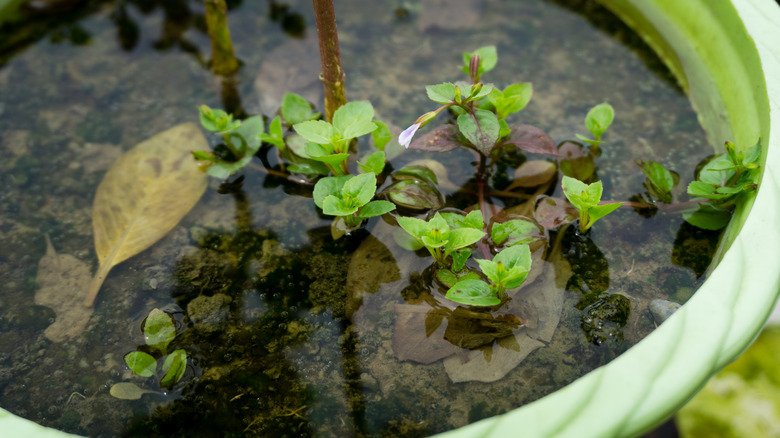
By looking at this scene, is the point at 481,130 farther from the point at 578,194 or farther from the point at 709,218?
the point at 709,218

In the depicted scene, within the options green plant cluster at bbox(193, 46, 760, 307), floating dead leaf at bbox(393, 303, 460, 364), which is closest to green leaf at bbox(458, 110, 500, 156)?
green plant cluster at bbox(193, 46, 760, 307)

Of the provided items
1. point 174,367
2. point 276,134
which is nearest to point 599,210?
point 276,134

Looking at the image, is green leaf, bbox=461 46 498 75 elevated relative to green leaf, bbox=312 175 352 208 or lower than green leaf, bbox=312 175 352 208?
elevated

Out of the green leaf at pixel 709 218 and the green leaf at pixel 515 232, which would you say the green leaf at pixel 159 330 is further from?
the green leaf at pixel 709 218

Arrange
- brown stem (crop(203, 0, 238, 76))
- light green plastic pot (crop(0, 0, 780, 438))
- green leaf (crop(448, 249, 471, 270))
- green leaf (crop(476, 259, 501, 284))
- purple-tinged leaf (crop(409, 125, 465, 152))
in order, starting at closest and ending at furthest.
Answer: light green plastic pot (crop(0, 0, 780, 438)), green leaf (crop(476, 259, 501, 284)), green leaf (crop(448, 249, 471, 270)), purple-tinged leaf (crop(409, 125, 465, 152)), brown stem (crop(203, 0, 238, 76))

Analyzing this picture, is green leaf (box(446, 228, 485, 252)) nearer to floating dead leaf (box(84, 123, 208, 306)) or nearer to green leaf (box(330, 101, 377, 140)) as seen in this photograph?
green leaf (box(330, 101, 377, 140))

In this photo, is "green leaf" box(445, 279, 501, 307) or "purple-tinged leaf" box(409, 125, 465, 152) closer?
"green leaf" box(445, 279, 501, 307)
